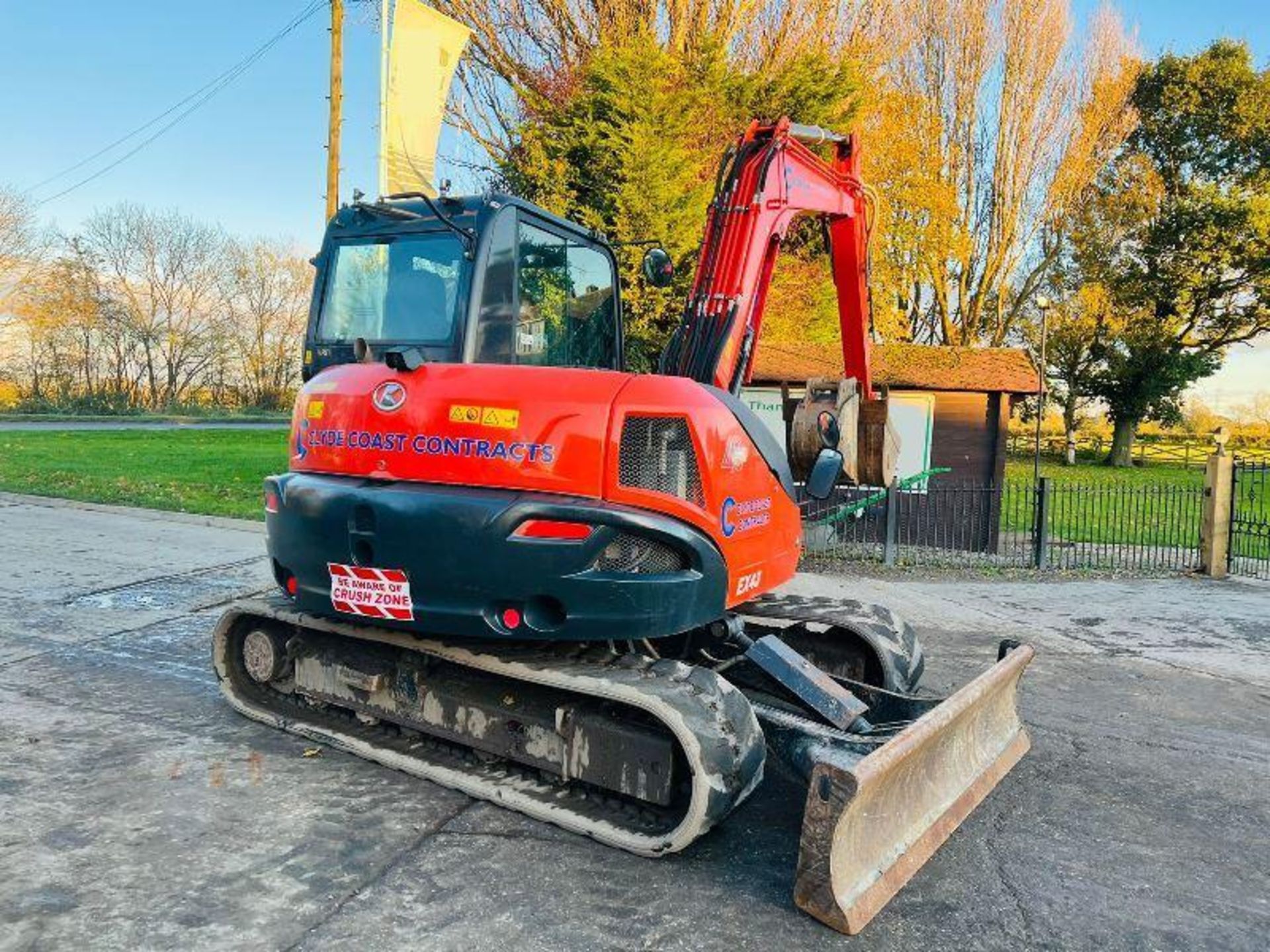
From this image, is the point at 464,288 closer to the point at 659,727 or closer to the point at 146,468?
the point at 659,727

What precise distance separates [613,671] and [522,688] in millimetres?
538

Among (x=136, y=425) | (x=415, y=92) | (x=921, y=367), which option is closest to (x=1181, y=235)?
(x=921, y=367)

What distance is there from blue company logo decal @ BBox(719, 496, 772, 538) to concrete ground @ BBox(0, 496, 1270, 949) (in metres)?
1.20

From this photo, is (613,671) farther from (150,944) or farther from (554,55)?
(554,55)

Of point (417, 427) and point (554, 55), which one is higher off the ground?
point (554, 55)

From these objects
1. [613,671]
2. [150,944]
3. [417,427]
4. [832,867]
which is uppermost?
[417,427]

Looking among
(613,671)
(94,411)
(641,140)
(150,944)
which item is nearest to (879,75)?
(641,140)

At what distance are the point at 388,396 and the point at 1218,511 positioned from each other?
A: 9.96 m

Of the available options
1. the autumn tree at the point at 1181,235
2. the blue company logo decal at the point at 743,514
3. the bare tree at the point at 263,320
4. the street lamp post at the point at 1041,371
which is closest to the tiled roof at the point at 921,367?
the street lamp post at the point at 1041,371

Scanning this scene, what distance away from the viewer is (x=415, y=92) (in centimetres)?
1263

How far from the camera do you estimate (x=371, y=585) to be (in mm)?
3936

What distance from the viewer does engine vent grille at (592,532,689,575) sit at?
362 cm

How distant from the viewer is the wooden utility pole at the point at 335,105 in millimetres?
17875

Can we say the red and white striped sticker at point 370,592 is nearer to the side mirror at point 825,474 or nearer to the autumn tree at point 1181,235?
the side mirror at point 825,474
